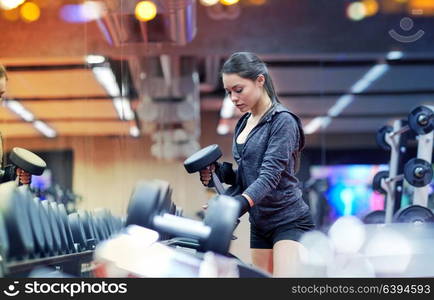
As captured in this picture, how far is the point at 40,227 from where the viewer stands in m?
1.45

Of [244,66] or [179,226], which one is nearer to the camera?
[179,226]

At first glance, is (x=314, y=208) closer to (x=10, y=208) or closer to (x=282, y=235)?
(x=282, y=235)

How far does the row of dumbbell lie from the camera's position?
1289 millimetres

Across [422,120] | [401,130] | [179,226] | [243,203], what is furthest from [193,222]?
[401,130]

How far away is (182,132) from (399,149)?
258 centimetres

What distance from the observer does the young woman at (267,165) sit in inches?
62.1

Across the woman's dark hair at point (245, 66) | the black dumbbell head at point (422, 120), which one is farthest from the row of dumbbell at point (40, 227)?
the black dumbbell head at point (422, 120)

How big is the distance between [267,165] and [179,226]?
0.30 m

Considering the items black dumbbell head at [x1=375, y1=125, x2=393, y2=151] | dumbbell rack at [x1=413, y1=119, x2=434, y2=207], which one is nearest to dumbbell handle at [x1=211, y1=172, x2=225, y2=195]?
dumbbell rack at [x1=413, y1=119, x2=434, y2=207]

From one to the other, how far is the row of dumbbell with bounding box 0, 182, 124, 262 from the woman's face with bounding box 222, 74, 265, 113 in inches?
19.7

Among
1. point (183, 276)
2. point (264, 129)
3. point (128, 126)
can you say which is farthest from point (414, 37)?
point (183, 276)

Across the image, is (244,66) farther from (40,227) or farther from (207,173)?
(40,227)

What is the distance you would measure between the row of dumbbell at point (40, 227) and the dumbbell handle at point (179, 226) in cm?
27

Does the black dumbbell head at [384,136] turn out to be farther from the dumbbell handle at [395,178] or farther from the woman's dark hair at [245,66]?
the woman's dark hair at [245,66]
